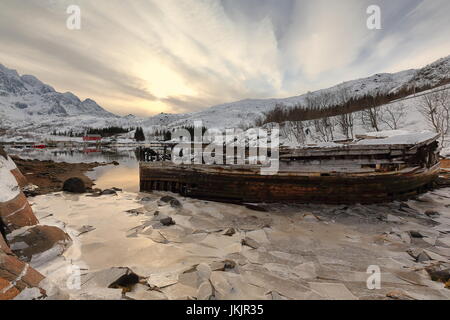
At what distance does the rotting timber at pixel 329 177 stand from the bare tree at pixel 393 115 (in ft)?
86.6

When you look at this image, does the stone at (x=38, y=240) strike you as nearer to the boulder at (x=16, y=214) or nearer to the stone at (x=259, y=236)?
the boulder at (x=16, y=214)

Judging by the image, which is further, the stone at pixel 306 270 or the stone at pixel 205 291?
the stone at pixel 306 270

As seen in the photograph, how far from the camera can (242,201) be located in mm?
7141

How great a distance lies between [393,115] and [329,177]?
1339 inches

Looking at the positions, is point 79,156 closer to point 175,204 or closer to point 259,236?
point 175,204

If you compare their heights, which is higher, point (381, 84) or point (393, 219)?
point (381, 84)

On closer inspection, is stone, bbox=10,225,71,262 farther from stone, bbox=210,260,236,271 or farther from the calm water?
the calm water

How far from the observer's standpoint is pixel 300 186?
6.72 meters

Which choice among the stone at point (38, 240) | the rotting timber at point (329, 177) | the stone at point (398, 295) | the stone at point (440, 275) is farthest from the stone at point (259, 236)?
the stone at point (38, 240)

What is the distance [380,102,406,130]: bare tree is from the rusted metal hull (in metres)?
26.8

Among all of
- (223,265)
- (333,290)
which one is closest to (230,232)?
(223,265)

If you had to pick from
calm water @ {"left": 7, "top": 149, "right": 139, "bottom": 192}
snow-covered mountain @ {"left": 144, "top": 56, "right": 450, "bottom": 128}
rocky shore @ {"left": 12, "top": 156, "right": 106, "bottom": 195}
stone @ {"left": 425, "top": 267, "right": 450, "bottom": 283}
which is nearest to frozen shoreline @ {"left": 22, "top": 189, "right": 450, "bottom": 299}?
stone @ {"left": 425, "top": 267, "right": 450, "bottom": 283}

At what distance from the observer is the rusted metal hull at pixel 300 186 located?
654 cm

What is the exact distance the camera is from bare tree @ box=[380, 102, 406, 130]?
1153 inches
